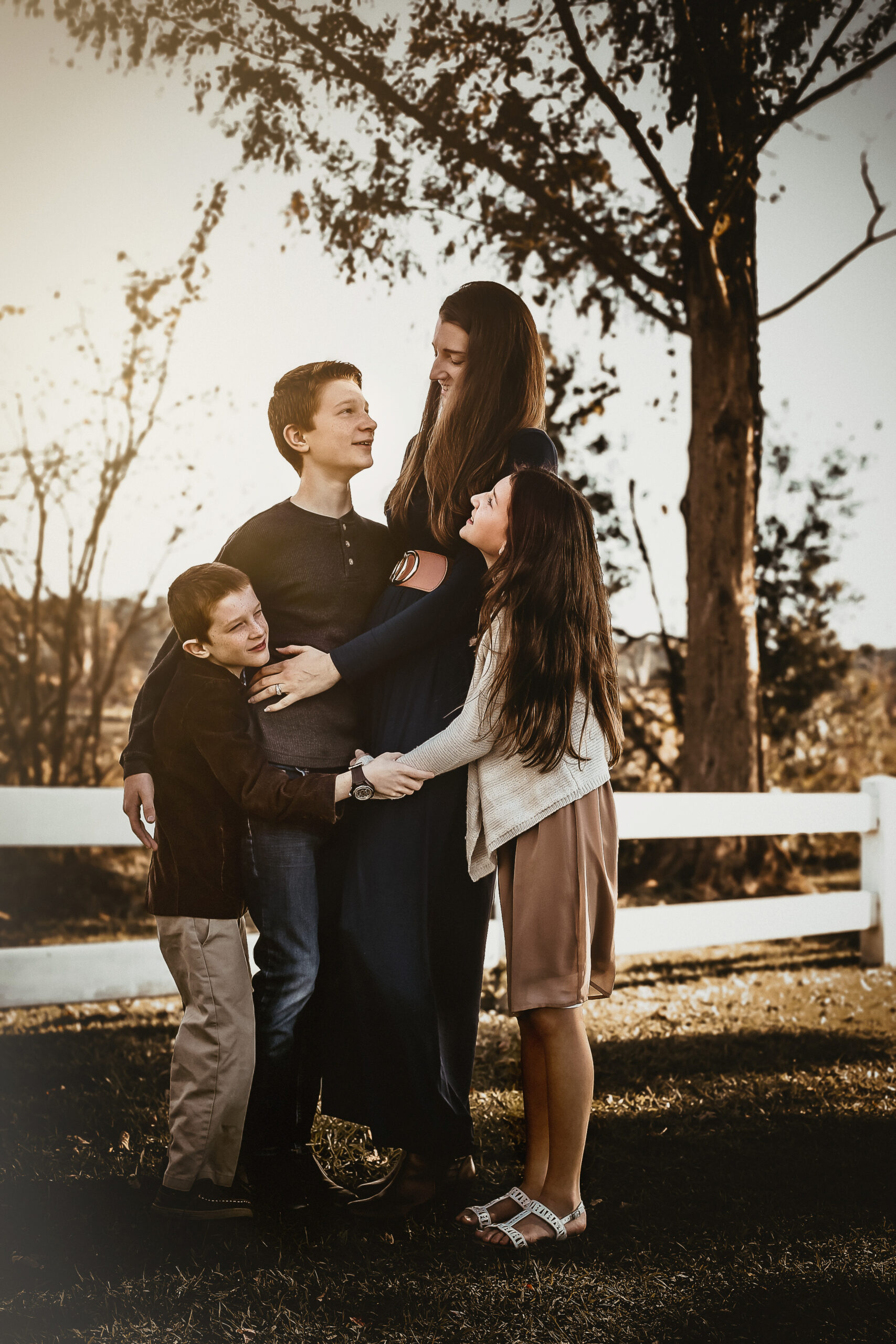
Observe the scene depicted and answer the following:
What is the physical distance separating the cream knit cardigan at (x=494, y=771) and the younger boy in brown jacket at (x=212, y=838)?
0.31 ft

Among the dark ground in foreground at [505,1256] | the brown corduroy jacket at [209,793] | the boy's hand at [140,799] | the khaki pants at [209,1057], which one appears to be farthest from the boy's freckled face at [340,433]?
the dark ground in foreground at [505,1256]

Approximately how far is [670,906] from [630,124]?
487 cm

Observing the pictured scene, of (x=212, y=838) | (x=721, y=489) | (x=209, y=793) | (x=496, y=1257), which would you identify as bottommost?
(x=496, y=1257)

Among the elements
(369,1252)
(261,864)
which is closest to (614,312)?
(261,864)

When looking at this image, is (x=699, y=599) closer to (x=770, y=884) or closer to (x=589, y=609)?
(x=770, y=884)

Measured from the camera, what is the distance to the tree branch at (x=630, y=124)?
241 inches

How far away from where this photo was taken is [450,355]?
2514 millimetres

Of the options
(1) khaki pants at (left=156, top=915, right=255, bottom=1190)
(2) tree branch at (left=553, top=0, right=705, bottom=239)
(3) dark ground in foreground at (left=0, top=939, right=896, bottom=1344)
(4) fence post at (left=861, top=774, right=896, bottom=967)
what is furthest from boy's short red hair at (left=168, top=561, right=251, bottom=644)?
(2) tree branch at (left=553, top=0, right=705, bottom=239)

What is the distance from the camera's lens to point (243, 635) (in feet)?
7.32

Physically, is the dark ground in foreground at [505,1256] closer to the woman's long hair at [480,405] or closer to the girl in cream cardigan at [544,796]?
the girl in cream cardigan at [544,796]

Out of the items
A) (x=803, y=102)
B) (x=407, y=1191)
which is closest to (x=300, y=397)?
(x=407, y=1191)

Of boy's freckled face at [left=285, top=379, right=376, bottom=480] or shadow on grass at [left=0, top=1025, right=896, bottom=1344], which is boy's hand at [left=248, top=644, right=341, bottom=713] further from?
shadow on grass at [left=0, top=1025, right=896, bottom=1344]

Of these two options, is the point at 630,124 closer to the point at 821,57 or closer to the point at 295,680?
the point at 821,57

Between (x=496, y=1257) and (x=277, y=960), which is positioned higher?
(x=277, y=960)
